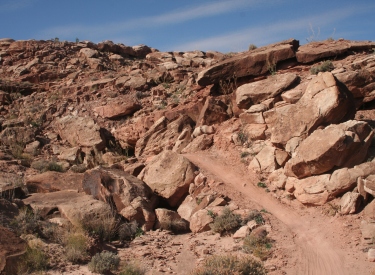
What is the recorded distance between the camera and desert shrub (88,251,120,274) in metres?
7.62

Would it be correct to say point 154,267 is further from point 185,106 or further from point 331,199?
point 185,106

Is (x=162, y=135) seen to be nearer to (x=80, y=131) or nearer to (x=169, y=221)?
(x=80, y=131)

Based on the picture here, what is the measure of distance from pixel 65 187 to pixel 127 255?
4.34 metres

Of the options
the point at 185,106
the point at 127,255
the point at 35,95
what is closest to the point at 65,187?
the point at 127,255

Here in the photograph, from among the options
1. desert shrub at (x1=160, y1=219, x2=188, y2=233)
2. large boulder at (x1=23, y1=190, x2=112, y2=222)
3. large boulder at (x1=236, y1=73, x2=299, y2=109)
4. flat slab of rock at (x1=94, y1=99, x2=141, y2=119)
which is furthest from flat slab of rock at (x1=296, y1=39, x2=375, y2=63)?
large boulder at (x1=23, y1=190, x2=112, y2=222)

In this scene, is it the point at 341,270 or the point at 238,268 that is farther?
the point at 341,270

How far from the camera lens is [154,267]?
8.31 meters

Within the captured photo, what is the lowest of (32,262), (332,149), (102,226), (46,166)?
(102,226)

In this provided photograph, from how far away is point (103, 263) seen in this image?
25.3 feet

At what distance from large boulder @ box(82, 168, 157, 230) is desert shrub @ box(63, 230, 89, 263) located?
6.08ft

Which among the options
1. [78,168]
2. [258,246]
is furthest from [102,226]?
[78,168]

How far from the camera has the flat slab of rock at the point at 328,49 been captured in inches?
593

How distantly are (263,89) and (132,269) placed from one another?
26.4ft

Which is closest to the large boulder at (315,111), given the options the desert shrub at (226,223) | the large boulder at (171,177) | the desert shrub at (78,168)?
the large boulder at (171,177)
